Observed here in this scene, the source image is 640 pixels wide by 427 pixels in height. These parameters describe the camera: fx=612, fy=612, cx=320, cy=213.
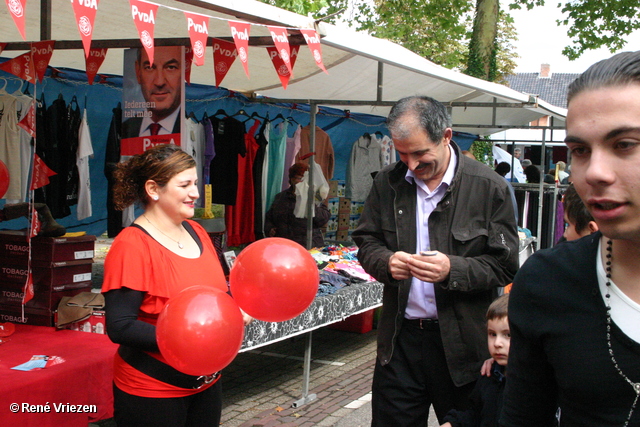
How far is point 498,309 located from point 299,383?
11.5 ft

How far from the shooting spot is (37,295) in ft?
14.1

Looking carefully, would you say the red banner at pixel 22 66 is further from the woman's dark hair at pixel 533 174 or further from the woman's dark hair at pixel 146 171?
the woman's dark hair at pixel 533 174

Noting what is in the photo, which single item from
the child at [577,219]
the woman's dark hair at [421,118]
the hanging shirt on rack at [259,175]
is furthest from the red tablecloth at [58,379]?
the hanging shirt on rack at [259,175]

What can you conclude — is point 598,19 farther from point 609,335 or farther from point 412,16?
point 609,335

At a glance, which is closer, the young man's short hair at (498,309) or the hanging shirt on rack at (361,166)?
the young man's short hair at (498,309)

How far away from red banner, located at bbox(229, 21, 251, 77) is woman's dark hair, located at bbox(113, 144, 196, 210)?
2.94ft

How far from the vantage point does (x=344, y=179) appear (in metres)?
10.9

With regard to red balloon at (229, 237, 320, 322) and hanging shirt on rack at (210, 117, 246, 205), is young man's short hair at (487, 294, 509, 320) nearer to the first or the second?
red balloon at (229, 237, 320, 322)

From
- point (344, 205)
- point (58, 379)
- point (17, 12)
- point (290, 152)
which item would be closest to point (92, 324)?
point (58, 379)

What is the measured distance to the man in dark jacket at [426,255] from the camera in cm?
260

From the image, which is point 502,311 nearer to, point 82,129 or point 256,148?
point 82,129

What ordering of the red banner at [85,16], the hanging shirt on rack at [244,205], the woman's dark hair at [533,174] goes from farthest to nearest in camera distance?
the woman's dark hair at [533,174], the hanging shirt on rack at [244,205], the red banner at [85,16]

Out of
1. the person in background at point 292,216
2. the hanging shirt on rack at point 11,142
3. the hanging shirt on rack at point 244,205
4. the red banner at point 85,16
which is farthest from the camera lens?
the hanging shirt on rack at point 244,205

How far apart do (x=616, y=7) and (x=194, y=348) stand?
54.1 feet
